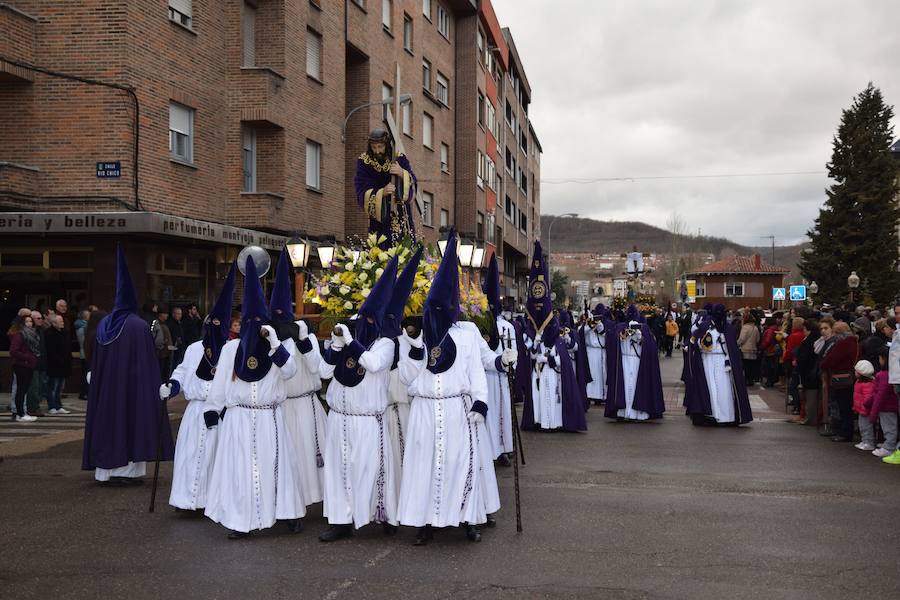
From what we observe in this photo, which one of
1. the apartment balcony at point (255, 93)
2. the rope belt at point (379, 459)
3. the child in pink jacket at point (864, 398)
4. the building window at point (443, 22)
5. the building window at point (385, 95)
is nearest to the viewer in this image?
the rope belt at point (379, 459)

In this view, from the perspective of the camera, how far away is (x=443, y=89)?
39.8 m

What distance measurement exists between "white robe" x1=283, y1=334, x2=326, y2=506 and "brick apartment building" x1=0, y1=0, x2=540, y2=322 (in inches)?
407

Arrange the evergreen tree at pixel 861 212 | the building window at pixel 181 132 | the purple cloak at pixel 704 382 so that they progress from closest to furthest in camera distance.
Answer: the purple cloak at pixel 704 382, the building window at pixel 181 132, the evergreen tree at pixel 861 212

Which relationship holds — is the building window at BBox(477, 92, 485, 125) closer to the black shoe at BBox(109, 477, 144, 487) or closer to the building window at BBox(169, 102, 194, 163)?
the building window at BBox(169, 102, 194, 163)

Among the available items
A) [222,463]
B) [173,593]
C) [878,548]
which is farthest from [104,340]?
[878,548]

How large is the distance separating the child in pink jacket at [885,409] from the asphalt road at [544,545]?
1019mm

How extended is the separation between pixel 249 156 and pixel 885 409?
16.5 meters

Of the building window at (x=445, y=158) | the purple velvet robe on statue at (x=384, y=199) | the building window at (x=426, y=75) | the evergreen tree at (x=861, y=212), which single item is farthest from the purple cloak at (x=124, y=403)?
the evergreen tree at (x=861, y=212)

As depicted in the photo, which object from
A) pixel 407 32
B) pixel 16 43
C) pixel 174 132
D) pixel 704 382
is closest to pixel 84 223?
pixel 174 132

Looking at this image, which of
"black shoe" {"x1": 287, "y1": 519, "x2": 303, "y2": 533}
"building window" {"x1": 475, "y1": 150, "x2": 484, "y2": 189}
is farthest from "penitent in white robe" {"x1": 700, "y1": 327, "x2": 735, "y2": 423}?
"building window" {"x1": 475, "y1": 150, "x2": 484, "y2": 189}

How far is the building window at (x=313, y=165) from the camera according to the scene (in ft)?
84.5

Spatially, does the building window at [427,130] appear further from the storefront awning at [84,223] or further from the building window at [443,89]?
the storefront awning at [84,223]

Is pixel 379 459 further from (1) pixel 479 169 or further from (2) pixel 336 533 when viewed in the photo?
(1) pixel 479 169

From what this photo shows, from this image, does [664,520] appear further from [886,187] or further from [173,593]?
[886,187]
